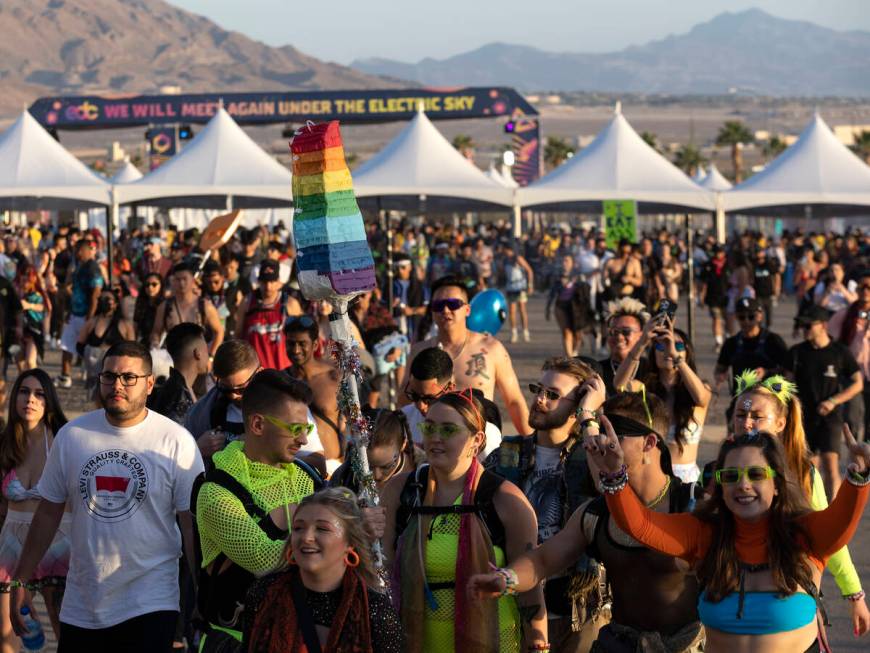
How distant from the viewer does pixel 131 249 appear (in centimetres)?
2795

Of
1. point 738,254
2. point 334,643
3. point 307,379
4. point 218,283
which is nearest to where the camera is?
point 334,643

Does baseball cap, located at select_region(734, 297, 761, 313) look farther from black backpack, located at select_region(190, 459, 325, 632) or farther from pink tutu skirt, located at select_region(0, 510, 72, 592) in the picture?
black backpack, located at select_region(190, 459, 325, 632)

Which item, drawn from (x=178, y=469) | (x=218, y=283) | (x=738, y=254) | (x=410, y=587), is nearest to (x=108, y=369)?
(x=178, y=469)


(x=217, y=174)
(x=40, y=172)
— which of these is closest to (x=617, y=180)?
(x=217, y=174)

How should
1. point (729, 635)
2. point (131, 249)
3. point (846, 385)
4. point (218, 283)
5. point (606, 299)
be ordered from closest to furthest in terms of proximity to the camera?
point (729, 635) → point (846, 385) → point (218, 283) → point (606, 299) → point (131, 249)

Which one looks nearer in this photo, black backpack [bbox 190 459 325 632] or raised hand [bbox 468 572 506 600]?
raised hand [bbox 468 572 506 600]

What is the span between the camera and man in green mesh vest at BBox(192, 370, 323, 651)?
4621 mm

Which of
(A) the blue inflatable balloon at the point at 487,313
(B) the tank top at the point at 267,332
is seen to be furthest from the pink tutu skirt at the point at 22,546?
(A) the blue inflatable balloon at the point at 487,313

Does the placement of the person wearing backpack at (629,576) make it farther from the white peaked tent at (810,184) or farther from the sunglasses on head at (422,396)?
the white peaked tent at (810,184)

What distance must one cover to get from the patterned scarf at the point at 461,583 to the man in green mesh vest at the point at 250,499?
393mm

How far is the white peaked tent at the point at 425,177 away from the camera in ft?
64.4

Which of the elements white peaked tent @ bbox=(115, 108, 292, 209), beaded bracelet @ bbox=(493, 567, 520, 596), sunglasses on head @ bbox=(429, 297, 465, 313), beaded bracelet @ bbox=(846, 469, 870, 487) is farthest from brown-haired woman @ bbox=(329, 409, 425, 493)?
white peaked tent @ bbox=(115, 108, 292, 209)

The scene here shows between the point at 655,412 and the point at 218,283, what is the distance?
7.83 meters

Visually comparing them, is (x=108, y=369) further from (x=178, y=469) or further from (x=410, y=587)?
(x=410, y=587)
